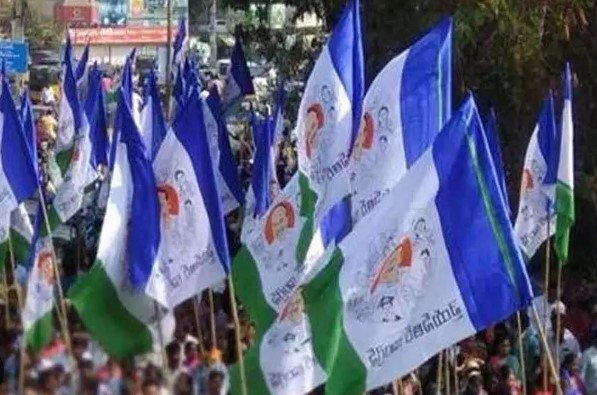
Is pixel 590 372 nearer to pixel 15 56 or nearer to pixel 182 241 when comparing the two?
pixel 182 241

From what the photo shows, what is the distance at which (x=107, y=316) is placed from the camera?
37.8 feet

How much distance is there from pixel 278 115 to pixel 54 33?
1692 inches

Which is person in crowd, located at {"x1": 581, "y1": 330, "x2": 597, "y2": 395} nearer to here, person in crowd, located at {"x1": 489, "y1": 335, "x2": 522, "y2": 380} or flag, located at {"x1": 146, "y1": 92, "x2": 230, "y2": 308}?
person in crowd, located at {"x1": 489, "y1": 335, "x2": 522, "y2": 380}

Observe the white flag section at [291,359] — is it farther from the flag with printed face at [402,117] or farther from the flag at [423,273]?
Result: the flag with printed face at [402,117]

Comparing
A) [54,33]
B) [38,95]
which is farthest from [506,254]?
[54,33]

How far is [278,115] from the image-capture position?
2009cm

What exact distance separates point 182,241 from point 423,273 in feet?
7.32

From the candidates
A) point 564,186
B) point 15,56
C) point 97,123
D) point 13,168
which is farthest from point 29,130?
point 15,56

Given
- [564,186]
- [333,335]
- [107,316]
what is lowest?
[564,186]

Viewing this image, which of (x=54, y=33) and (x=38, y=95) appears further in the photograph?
(x=54, y=33)

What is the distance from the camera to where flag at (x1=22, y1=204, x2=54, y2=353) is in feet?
32.0

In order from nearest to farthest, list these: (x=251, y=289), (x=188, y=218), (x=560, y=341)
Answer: (x=188, y=218)
(x=251, y=289)
(x=560, y=341)

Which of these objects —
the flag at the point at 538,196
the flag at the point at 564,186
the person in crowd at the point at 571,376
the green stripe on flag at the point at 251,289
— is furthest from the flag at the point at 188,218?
the person in crowd at the point at 571,376

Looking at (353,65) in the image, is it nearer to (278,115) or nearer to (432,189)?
(432,189)
